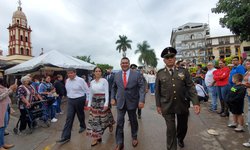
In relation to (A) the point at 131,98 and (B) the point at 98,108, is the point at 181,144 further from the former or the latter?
(B) the point at 98,108

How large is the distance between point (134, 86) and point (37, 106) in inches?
135

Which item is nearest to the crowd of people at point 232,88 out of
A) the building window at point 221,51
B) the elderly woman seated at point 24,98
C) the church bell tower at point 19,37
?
the elderly woman seated at point 24,98

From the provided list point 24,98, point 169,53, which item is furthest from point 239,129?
point 24,98

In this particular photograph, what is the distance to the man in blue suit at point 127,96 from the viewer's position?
373 cm

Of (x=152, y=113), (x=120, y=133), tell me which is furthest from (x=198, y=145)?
(x=152, y=113)

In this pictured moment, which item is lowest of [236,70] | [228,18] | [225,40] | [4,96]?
[4,96]

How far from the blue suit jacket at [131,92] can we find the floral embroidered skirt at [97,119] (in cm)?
49

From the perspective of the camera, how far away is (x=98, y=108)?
4.16 metres

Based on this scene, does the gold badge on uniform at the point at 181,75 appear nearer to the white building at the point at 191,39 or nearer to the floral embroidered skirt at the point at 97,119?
the floral embroidered skirt at the point at 97,119

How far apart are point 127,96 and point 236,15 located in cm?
1795

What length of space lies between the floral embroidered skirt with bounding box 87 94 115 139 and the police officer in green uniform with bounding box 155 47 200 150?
142cm

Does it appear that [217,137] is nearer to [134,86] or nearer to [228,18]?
[134,86]

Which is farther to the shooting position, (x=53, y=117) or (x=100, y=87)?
(x=53, y=117)

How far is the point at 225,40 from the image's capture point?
62781 mm
